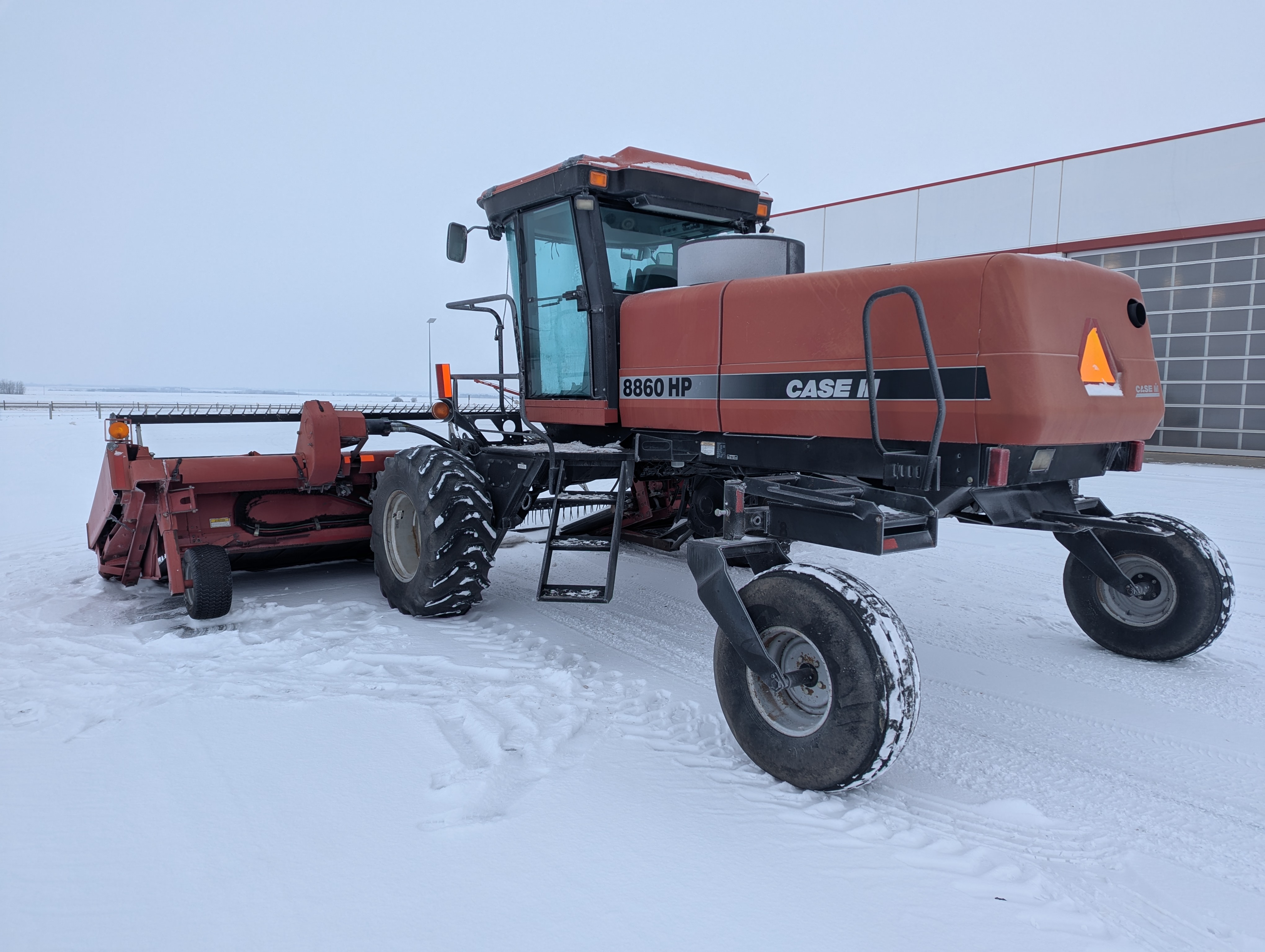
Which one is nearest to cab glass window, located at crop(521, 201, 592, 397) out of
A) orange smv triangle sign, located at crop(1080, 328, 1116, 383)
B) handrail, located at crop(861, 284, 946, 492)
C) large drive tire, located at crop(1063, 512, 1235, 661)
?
handrail, located at crop(861, 284, 946, 492)

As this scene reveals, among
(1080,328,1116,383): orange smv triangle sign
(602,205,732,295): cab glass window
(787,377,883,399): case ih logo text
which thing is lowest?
(787,377,883,399): case ih logo text

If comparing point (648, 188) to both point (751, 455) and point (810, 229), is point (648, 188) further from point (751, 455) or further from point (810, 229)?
point (810, 229)

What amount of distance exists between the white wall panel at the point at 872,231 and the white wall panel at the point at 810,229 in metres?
0.14

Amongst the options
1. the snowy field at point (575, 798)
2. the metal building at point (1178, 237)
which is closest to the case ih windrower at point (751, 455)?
the snowy field at point (575, 798)

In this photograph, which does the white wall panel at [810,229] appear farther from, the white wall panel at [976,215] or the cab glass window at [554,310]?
the cab glass window at [554,310]

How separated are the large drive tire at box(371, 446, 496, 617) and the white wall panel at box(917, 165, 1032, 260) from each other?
14.0 metres

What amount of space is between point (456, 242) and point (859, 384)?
3.12 meters

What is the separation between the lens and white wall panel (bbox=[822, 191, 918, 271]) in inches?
676

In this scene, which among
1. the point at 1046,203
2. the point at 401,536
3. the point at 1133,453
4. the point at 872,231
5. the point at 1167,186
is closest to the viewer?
the point at 1133,453

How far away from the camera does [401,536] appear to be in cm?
541

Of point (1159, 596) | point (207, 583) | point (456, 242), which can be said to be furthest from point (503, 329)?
point (1159, 596)

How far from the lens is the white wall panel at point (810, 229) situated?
18.6 metres

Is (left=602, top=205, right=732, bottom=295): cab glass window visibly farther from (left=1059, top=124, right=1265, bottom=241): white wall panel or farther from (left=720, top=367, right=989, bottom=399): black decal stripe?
(left=1059, top=124, right=1265, bottom=241): white wall panel

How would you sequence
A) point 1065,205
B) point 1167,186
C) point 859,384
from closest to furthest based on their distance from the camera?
point 859,384 → point 1167,186 → point 1065,205
